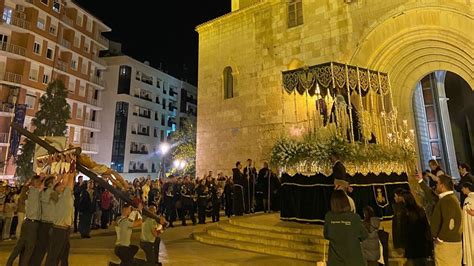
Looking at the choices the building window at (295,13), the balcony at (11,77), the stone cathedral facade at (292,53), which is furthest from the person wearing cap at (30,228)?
the balcony at (11,77)

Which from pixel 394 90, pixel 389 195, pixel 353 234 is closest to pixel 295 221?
pixel 389 195

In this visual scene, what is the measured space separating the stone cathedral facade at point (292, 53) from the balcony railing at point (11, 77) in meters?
15.0

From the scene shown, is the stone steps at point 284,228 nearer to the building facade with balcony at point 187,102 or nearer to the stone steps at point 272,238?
the stone steps at point 272,238

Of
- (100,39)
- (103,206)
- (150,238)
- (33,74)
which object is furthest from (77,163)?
(100,39)

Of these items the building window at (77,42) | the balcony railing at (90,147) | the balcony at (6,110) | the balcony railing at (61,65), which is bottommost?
the balcony railing at (90,147)

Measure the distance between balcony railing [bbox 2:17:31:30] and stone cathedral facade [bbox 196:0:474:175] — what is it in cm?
1509

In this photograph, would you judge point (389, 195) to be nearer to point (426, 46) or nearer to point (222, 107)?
point (426, 46)

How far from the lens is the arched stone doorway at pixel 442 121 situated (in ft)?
35.9

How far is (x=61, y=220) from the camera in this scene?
14.0ft

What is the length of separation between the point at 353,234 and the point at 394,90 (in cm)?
838

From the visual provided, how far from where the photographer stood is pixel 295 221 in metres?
6.82

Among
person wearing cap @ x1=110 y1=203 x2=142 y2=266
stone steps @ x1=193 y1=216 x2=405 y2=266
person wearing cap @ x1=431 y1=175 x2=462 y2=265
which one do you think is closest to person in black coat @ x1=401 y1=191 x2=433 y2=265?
person wearing cap @ x1=431 y1=175 x2=462 y2=265

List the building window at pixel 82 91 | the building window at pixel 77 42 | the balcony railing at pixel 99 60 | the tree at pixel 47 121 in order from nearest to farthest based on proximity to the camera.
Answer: the tree at pixel 47 121, the building window at pixel 77 42, the building window at pixel 82 91, the balcony railing at pixel 99 60

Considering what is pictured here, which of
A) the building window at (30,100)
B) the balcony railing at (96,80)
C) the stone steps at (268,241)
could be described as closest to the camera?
the stone steps at (268,241)
